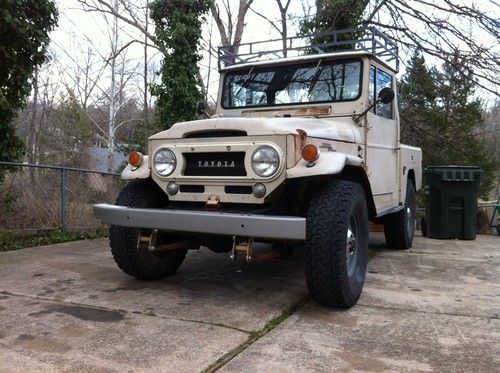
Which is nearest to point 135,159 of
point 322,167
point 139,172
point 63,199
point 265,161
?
point 139,172

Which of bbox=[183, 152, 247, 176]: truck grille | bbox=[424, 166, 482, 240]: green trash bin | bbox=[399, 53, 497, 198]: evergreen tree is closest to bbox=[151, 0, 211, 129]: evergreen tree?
bbox=[399, 53, 497, 198]: evergreen tree

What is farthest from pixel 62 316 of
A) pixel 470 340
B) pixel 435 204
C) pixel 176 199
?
pixel 435 204

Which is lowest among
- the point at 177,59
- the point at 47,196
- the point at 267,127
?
the point at 47,196

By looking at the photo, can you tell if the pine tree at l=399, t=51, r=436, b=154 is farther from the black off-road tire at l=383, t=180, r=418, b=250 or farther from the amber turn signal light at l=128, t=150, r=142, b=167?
the amber turn signal light at l=128, t=150, r=142, b=167

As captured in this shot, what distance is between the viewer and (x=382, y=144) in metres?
5.46

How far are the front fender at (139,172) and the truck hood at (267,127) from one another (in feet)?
0.88

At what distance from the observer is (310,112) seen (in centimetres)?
486

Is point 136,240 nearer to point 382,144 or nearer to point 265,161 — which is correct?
point 265,161

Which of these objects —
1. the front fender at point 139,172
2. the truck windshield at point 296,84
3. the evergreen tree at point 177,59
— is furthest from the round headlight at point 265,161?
the evergreen tree at point 177,59

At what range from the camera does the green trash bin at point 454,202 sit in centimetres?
844

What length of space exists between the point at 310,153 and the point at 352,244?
0.92m

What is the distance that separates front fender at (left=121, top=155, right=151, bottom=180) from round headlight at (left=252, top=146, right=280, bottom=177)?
3.47 feet

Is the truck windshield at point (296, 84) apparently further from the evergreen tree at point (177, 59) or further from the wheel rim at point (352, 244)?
the evergreen tree at point (177, 59)

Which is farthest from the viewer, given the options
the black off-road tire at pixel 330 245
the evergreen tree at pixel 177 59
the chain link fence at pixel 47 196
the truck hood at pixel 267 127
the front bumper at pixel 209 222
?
the evergreen tree at pixel 177 59
